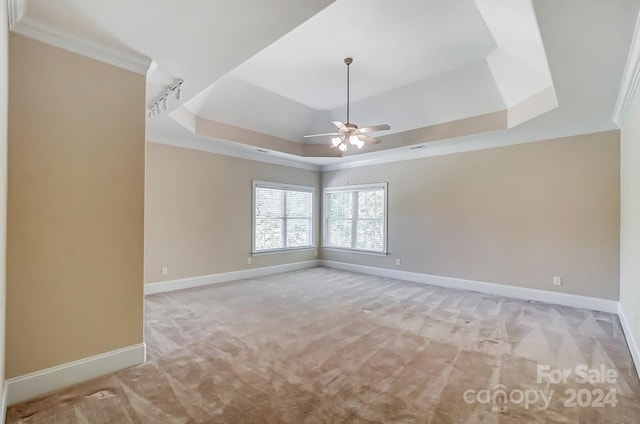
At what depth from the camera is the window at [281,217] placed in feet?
22.1

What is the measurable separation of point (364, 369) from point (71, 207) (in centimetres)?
277

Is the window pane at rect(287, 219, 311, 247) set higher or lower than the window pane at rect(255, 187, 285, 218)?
lower

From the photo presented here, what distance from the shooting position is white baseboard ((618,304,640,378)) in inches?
106

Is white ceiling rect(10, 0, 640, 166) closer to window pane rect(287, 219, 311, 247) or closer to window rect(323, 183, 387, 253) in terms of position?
window rect(323, 183, 387, 253)

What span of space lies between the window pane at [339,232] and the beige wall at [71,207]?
5.37 m

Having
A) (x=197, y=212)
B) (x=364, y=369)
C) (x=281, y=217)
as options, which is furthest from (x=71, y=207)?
(x=281, y=217)

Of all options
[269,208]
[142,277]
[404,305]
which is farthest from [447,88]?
[142,277]

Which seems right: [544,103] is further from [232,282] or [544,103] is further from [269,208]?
[232,282]

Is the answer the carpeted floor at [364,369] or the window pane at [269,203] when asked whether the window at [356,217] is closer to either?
the window pane at [269,203]

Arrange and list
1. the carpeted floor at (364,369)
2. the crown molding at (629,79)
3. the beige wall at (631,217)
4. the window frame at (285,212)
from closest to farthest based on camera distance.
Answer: the carpeted floor at (364,369) < the crown molding at (629,79) < the beige wall at (631,217) < the window frame at (285,212)

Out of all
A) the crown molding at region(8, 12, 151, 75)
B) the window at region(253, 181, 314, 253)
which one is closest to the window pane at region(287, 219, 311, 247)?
the window at region(253, 181, 314, 253)

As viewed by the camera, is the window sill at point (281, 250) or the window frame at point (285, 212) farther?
the window sill at point (281, 250)

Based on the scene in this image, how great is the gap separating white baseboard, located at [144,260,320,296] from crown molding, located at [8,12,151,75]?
3449 millimetres

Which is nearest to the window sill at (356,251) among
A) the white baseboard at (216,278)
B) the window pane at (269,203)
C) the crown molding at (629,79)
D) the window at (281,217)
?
the window at (281,217)
